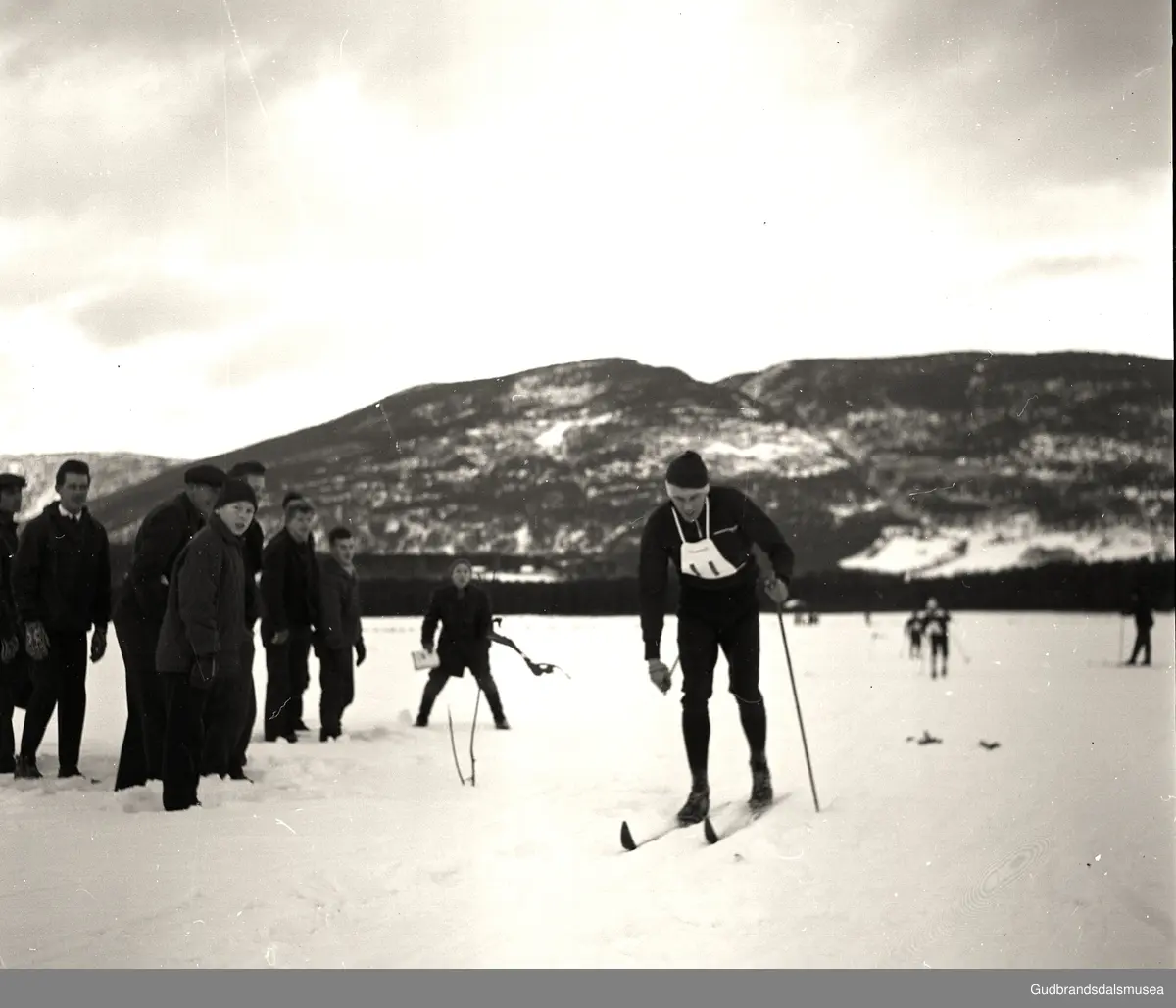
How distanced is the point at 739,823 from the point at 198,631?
162 cm

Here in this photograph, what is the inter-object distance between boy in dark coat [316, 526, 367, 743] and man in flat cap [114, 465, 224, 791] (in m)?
0.45

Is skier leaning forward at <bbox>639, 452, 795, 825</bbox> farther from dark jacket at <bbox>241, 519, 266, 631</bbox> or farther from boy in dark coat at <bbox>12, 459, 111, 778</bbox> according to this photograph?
boy in dark coat at <bbox>12, 459, 111, 778</bbox>

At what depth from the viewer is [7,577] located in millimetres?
3535

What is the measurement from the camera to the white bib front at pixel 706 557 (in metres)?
3.01

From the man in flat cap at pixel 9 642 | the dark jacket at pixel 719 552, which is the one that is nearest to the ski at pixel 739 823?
the dark jacket at pixel 719 552

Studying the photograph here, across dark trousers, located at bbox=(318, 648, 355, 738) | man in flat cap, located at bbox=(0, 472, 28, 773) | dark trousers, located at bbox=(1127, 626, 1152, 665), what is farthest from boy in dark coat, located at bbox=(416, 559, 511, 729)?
dark trousers, located at bbox=(1127, 626, 1152, 665)

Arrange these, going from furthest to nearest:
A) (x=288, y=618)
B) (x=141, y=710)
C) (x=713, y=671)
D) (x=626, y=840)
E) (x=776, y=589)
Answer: (x=288, y=618), (x=141, y=710), (x=713, y=671), (x=776, y=589), (x=626, y=840)

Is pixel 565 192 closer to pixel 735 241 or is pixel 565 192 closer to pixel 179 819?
pixel 735 241

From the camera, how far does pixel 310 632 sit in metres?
3.77

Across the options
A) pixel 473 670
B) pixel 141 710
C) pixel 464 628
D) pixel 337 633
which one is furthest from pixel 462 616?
pixel 141 710

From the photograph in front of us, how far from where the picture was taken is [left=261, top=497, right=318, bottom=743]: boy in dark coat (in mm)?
3674

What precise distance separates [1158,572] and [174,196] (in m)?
3.35

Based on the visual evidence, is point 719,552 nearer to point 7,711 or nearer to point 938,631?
point 938,631

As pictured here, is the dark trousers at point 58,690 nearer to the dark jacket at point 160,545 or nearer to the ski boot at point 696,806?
the dark jacket at point 160,545
